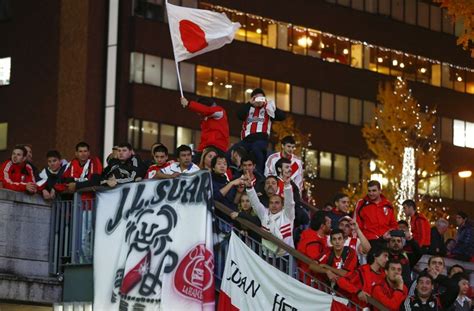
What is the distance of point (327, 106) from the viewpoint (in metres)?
73.1

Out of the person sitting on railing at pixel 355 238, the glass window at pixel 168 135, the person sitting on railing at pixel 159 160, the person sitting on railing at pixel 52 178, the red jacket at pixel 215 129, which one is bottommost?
the person sitting on railing at pixel 355 238

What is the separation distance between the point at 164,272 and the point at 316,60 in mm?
52795

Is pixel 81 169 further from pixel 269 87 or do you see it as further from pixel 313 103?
pixel 313 103

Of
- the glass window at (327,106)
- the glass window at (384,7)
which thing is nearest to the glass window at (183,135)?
the glass window at (327,106)

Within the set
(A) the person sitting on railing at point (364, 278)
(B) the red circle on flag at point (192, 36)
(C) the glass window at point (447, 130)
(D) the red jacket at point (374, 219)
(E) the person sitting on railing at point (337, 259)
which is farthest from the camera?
(C) the glass window at point (447, 130)

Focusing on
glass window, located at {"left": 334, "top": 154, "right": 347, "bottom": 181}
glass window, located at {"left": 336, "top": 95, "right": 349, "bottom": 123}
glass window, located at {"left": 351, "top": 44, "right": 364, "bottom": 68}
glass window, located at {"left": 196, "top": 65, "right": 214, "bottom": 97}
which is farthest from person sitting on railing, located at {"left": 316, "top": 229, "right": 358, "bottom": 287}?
glass window, located at {"left": 351, "top": 44, "right": 364, "bottom": 68}

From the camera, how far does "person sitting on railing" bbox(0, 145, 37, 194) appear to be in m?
21.6

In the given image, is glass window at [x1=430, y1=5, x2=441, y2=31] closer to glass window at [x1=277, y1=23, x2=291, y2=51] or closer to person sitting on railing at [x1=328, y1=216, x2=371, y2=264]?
glass window at [x1=277, y1=23, x2=291, y2=51]

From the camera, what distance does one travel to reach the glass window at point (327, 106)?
238 ft

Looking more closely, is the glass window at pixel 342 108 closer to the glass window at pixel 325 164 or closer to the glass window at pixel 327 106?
the glass window at pixel 327 106

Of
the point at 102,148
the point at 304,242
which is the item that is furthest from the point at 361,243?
the point at 102,148

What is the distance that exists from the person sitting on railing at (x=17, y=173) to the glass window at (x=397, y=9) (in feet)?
187

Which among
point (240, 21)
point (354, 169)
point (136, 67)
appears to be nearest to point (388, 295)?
point (136, 67)

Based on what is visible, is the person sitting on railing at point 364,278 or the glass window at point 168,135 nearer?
the person sitting on railing at point 364,278
